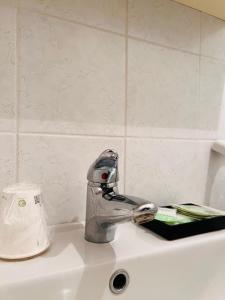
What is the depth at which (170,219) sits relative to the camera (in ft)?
1.72

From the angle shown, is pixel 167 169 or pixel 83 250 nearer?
pixel 83 250

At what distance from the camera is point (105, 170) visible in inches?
17.0

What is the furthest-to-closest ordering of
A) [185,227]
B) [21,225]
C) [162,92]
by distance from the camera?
[162,92]
[185,227]
[21,225]

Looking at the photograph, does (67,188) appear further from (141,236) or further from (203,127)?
(203,127)

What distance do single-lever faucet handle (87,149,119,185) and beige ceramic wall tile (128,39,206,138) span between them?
0.17m

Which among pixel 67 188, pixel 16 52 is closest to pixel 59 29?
pixel 16 52

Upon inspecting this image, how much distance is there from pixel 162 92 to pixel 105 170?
307mm

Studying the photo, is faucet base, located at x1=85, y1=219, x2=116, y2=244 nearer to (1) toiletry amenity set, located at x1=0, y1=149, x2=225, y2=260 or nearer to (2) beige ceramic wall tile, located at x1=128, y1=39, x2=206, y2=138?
(1) toiletry amenity set, located at x1=0, y1=149, x2=225, y2=260

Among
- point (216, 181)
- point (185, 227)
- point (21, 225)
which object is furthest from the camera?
point (216, 181)

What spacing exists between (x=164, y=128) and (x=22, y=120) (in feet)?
1.13

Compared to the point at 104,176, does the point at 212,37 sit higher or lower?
higher

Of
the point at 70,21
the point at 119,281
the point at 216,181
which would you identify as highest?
the point at 70,21

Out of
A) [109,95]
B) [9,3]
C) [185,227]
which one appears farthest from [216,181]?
[9,3]

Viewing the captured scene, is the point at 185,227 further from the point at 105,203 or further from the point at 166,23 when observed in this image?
the point at 166,23
